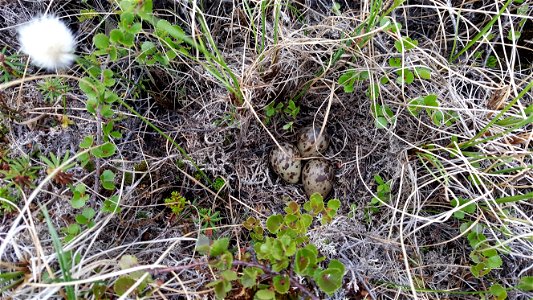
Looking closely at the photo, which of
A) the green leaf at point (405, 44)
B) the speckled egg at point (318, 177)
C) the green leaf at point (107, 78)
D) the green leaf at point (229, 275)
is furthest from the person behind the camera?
the speckled egg at point (318, 177)

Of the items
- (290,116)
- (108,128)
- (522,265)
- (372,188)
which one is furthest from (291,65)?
(522,265)

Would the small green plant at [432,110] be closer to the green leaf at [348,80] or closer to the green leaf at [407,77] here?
the green leaf at [407,77]

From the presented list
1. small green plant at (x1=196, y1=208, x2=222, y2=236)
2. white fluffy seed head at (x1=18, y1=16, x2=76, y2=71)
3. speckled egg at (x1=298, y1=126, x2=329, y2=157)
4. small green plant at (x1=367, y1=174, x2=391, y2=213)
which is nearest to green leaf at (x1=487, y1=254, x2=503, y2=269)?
small green plant at (x1=367, y1=174, x2=391, y2=213)

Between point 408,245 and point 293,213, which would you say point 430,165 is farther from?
point 293,213

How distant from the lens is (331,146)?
76.3 inches

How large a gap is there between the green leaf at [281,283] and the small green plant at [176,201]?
536mm

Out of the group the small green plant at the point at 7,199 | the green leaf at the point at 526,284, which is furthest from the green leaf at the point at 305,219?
the small green plant at the point at 7,199

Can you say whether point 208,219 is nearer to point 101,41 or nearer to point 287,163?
point 287,163

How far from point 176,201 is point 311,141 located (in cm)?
60

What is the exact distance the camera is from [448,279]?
1.71 meters

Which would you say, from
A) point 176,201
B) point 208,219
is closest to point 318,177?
point 208,219

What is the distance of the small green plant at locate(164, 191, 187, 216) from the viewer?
1718 millimetres

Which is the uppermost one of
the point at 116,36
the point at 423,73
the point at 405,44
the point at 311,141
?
the point at 116,36

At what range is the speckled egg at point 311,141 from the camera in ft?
6.01
